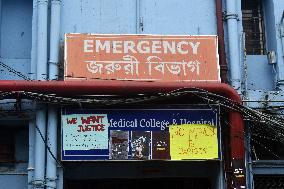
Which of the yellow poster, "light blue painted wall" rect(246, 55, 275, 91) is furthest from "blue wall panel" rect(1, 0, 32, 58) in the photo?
"light blue painted wall" rect(246, 55, 275, 91)

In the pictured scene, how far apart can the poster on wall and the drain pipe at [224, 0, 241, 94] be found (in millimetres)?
895

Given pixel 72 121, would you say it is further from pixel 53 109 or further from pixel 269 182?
pixel 269 182

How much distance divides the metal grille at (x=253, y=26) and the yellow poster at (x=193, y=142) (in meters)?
2.68

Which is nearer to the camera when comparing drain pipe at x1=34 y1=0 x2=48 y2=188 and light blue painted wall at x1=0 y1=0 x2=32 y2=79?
drain pipe at x1=34 y1=0 x2=48 y2=188

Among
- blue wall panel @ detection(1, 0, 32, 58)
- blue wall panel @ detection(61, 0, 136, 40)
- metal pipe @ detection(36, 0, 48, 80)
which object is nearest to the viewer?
metal pipe @ detection(36, 0, 48, 80)

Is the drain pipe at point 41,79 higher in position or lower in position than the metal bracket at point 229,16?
lower

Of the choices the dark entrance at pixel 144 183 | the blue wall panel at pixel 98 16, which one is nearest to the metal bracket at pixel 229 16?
the blue wall panel at pixel 98 16

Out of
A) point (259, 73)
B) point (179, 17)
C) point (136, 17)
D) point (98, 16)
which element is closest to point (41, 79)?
point (98, 16)

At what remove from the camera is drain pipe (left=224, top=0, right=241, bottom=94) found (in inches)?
460

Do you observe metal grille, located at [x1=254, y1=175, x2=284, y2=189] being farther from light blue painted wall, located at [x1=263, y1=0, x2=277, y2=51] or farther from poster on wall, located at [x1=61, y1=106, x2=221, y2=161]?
light blue painted wall, located at [x1=263, y1=0, x2=277, y2=51]

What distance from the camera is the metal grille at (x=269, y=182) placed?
1174 centimetres

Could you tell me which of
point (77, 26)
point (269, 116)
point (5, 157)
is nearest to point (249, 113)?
point (269, 116)

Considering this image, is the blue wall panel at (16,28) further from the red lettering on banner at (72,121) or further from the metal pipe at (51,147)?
the red lettering on banner at (72,121)

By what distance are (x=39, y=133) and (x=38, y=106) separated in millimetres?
601
